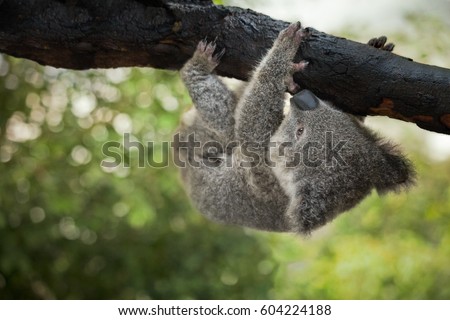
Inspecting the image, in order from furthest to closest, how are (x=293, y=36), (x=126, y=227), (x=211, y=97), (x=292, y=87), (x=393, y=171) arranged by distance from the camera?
(x=126, y=227) < (x=211, y=97) < (x=393, y=171) < (x=292, y=87) < (x=293, y=36)

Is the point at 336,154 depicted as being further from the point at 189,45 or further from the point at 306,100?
the point at 189,45

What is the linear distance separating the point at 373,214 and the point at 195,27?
4.16 metres

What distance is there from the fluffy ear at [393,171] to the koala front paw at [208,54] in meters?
1.11

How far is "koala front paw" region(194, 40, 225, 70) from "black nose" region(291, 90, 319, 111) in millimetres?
531

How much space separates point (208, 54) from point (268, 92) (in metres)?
0.42

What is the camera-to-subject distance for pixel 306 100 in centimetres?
365

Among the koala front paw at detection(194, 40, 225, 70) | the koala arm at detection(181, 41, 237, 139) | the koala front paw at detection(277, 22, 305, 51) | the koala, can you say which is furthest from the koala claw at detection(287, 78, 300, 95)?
the koala arm at detection(181, 41, 237, 139)

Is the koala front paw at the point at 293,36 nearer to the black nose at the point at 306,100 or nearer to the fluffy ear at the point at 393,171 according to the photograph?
the black nose at the point at 306,100

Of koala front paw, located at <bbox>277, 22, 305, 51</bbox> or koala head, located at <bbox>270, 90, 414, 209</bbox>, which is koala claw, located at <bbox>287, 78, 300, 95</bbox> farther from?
koala front paw, located at <bbox>277, 22, 305, 51</bbox>

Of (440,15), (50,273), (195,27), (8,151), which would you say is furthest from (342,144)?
(50,273)

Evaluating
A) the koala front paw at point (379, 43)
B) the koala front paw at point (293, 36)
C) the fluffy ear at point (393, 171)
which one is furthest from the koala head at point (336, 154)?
the koala front paw at point (379, 43)

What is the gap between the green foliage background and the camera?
23.6 ft

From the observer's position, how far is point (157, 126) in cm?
710

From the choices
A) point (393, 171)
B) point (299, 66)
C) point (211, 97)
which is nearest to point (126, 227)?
point (211, 97)
